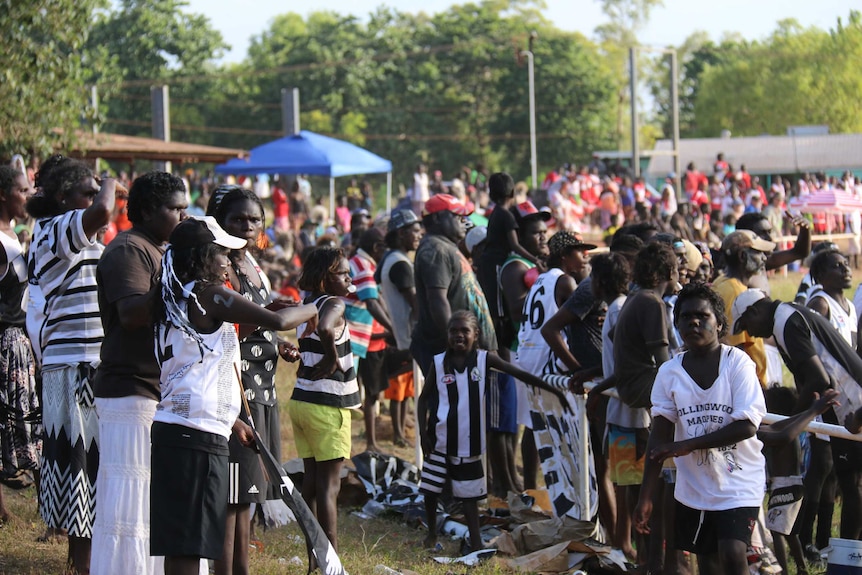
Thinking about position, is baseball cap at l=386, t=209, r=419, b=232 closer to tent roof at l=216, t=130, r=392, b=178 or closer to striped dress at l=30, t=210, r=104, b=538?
striped dress at l=30, t=210, r=104, b=538

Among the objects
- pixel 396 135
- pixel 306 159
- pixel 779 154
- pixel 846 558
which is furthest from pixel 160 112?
pixel 846 558

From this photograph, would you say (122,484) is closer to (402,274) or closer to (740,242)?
(740,242)

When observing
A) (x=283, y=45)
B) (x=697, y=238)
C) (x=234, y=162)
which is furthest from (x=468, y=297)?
(x=283, y=45)

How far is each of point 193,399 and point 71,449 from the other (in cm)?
156

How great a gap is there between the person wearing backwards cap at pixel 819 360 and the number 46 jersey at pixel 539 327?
55.9 inches

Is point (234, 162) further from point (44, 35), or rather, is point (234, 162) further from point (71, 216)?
point (71, 216)

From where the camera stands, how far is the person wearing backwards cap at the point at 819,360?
5.61m

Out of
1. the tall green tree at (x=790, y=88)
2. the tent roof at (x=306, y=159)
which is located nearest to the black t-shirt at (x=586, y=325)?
the tent roof at (x=306, y=159)

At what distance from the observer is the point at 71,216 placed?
5.35 m

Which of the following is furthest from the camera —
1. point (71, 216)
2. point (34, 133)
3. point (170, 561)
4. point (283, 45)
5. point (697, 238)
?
point (283, 45)

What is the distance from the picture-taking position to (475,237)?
10.1 m

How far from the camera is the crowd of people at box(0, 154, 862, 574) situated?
436 cm

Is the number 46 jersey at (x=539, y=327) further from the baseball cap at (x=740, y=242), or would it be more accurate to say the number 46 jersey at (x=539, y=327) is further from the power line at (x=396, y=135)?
the power line at (x=396, y=135)

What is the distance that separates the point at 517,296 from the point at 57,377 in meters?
3.63
